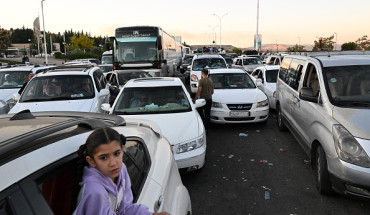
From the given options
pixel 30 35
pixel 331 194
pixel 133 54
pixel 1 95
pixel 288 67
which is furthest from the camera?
pixel 30 35

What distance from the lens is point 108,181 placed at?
5.92ft

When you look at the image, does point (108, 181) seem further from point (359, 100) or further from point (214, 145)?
point (214, 145)

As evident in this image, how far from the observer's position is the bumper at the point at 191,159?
494 cm

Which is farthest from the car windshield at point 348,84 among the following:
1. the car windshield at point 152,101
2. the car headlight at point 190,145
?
the car windshield at point 152,101

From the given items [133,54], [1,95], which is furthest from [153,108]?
[133,54]

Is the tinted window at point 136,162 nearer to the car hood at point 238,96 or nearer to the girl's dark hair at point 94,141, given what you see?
the girl's dark hair at point 94,141

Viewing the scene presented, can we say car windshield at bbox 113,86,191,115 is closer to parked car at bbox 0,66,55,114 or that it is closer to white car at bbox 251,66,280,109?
white car at bbox 251,66,280,109

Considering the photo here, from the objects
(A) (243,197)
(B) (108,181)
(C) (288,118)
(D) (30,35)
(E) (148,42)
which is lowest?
(A) (243,197)

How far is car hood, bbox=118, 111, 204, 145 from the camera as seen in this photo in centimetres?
516

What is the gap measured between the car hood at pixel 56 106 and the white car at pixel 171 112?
1.15 m

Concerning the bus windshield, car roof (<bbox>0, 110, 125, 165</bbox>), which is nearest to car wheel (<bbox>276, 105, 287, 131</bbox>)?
→ car roof (<bbox>0, 110, 125, 165</bbox>)

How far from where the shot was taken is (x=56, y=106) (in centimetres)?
717

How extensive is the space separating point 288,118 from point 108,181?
5.98 meters

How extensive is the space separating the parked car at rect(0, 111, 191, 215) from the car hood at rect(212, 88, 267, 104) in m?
5.94
